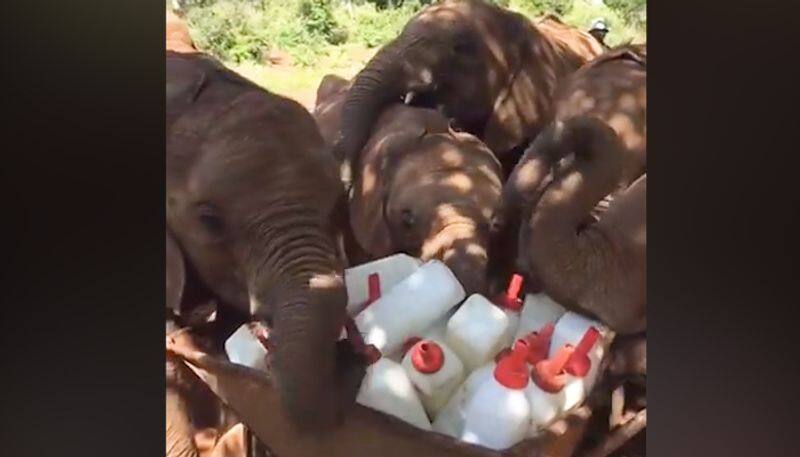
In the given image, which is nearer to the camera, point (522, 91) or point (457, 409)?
point (457, 409)

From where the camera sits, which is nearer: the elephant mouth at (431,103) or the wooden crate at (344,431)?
the wooden crate at (344,431)

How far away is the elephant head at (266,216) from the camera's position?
7.09 ft

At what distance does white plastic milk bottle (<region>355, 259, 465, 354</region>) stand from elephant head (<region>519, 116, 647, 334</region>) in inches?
6.3

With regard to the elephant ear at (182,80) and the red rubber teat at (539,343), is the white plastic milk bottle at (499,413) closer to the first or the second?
the red rubber teat at (539,343)

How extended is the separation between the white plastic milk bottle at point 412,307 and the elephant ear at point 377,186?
0.09 meters

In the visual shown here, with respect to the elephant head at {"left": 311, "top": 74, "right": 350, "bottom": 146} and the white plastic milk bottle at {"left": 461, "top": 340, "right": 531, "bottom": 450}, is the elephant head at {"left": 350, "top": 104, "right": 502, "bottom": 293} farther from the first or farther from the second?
the white plastic milk bottle at {"left": 461, "top": 340, "right": 531, "bottom": 450}

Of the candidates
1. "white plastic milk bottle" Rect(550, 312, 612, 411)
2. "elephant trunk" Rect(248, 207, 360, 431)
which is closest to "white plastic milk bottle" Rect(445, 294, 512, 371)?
"white plastic milk bottle" Rect(550, 312, 612, 411)

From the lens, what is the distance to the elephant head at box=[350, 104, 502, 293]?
2234 millimetres

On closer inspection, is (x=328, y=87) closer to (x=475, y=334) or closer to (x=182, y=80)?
(x=182, y=80)

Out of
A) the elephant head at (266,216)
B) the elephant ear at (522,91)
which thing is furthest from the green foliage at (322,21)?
the elephant ear at (522,91)

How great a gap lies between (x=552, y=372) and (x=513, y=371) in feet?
0.25

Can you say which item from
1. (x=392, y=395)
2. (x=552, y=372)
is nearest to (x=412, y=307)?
(x=392, y=395)

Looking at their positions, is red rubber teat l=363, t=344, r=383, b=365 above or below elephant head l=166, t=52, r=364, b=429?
below

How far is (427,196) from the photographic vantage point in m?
2.25
